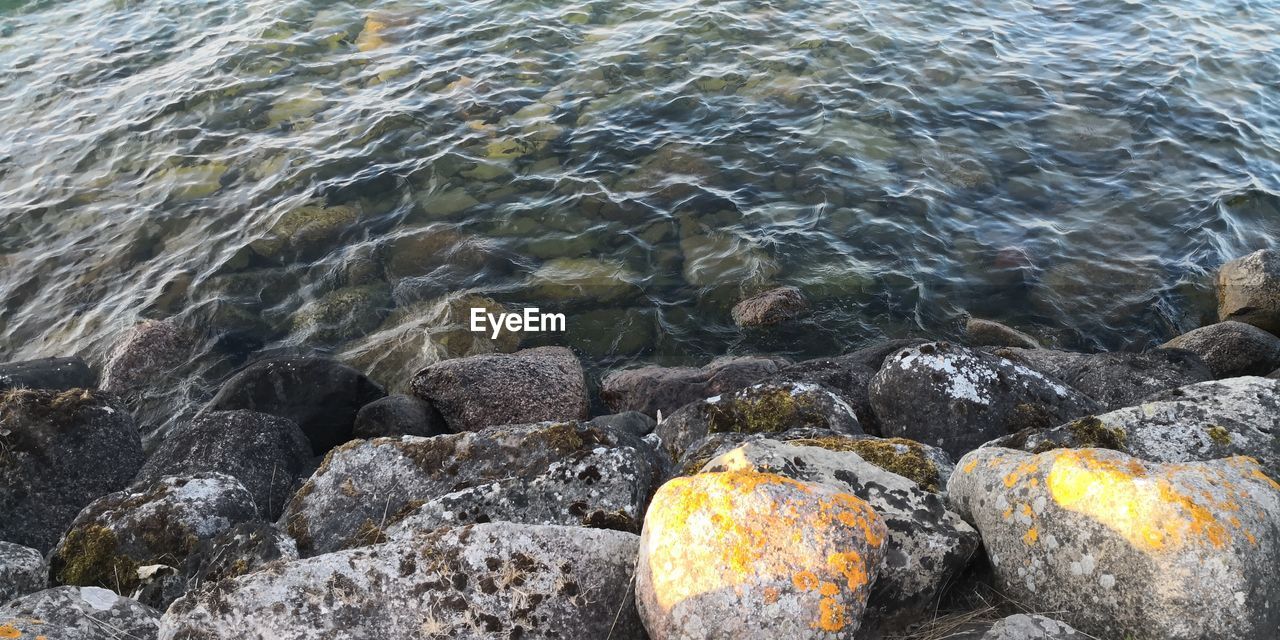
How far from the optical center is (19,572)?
4742mm

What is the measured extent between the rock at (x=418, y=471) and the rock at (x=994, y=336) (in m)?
5.50

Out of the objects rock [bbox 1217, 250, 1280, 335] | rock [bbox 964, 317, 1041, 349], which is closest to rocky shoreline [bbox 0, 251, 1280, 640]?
rock [bbox 964, 317, 1041, 349]

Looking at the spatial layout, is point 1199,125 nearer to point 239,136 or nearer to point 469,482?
point 469,482

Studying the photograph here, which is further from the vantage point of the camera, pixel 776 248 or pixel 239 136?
pixel 239 136

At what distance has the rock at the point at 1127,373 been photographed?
685cm

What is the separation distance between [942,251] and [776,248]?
219 centimetres

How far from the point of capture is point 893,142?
40.8ft

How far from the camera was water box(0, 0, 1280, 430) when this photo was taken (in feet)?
32.4

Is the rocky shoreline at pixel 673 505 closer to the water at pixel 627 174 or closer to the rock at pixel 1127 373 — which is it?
the rock at pixel 1127 373

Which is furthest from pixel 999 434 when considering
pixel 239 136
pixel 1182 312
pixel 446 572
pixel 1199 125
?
pixel 239 136

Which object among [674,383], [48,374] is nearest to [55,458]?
[48,374]

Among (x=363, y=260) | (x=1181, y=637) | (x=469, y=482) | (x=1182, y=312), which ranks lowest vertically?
(x=1182, y=312)

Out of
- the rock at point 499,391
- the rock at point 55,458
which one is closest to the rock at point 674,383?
the rock at point 499,391

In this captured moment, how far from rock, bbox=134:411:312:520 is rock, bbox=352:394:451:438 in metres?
0.73
